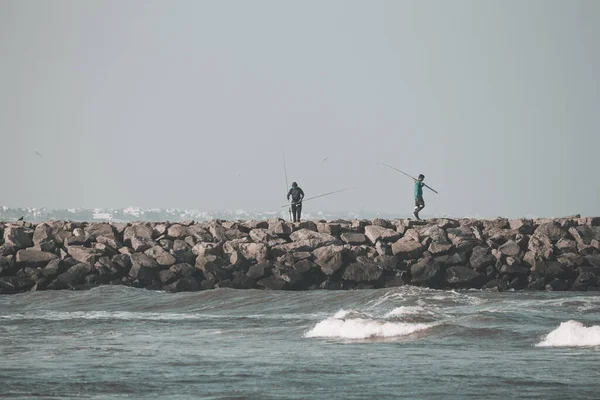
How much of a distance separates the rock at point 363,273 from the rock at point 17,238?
817cm

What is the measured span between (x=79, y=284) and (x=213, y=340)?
991 centimetres

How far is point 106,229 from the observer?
91.2 ft

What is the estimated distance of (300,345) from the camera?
15914 mm

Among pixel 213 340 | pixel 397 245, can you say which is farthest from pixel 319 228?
pixel 213 340

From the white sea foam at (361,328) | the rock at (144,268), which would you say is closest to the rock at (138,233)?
the rock at (144,268)

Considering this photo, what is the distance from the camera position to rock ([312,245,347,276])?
82.0 ft

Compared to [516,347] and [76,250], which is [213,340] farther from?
[76,250]

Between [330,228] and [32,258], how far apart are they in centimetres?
735

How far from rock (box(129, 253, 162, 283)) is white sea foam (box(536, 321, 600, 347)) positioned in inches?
466

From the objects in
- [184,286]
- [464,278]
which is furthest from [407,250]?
[184,286]

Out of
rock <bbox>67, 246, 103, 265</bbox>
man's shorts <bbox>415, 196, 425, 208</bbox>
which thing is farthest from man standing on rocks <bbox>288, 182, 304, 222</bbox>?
rock <bbox>67, 246, 103, 265</bbox>

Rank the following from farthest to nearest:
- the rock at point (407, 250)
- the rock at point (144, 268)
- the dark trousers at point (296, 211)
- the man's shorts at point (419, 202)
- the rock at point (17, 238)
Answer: the dark trousers at point (296, 211), the man's shorts at point (419, 202), the rock at point (17, 238), the rock at point (144, 268), the rock at point (407, 250)

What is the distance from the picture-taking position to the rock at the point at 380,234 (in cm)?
2630

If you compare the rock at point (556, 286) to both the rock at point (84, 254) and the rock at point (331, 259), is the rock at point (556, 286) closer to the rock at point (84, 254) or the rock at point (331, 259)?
the rock at point (331, 259)
